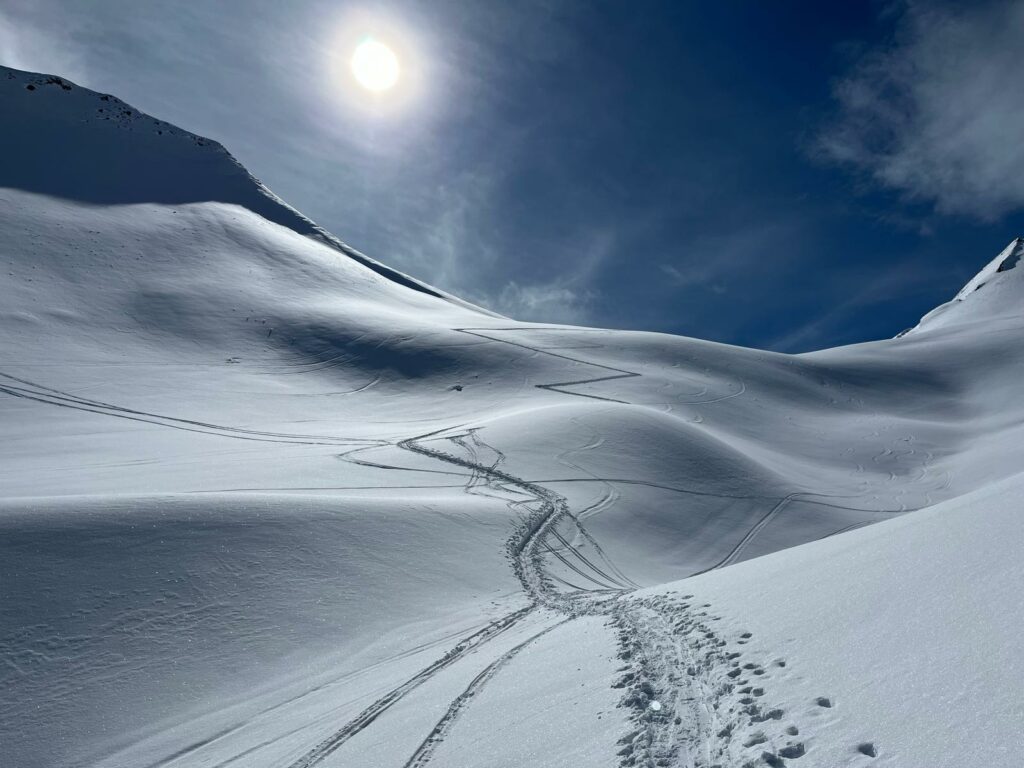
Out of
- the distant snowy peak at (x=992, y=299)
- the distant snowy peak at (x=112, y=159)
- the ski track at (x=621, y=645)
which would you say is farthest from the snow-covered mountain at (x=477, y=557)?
the distant snowy peak at (x=992, y=299)

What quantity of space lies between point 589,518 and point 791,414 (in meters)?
28.8

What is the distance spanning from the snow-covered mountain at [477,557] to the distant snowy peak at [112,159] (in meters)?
36.8

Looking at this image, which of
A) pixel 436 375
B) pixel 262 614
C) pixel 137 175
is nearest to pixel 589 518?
pixel 262 614

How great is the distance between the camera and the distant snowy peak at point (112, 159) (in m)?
77.2

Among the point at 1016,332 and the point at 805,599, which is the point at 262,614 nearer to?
the point at 805,599

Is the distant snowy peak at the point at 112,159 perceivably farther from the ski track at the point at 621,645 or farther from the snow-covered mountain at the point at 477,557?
the ski track at the point at 621,645

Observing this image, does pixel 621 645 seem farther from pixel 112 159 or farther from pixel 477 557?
pixel 112 159

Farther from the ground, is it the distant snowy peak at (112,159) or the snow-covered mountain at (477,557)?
the distant snowy peak at (112,159)

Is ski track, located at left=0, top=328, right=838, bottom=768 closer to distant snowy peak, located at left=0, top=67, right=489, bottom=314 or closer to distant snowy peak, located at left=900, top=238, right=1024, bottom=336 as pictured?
distant snowy peak, located at left=0, top=67, right=489, bottom=314

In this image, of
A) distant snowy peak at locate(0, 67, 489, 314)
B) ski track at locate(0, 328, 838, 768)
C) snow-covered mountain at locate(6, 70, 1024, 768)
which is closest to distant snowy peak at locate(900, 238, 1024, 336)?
snow-covered mountain at locate(6, 70, 1024, 768)

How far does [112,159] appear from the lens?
87.5 metres

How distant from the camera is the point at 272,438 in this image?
27094 mm

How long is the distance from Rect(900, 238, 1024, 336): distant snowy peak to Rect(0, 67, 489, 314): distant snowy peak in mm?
74331

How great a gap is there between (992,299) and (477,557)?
113 m
